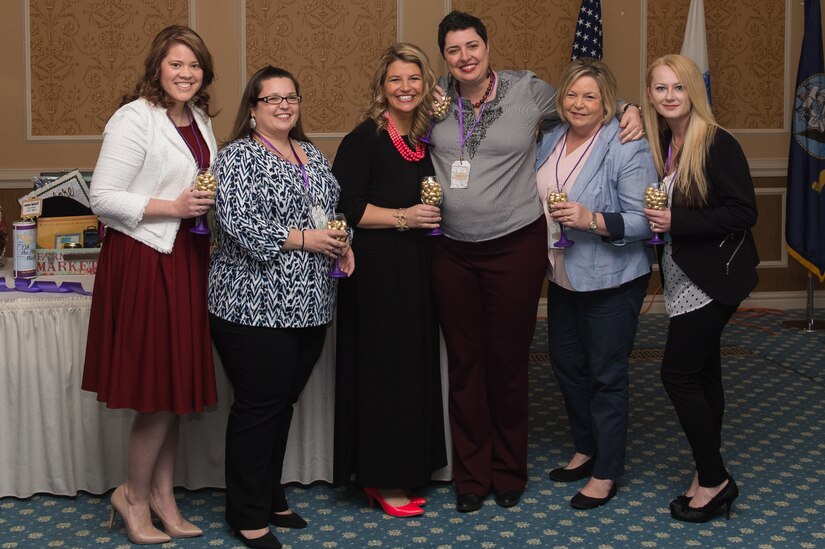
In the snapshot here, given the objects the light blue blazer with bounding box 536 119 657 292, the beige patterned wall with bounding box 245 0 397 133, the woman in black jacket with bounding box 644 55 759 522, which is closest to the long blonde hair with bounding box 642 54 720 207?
the woman in black jacket with bounding box 644 55 759 522

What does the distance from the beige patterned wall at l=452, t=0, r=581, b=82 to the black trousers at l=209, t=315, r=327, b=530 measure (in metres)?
4.25

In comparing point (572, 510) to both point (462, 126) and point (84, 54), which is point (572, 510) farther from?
point (84, 54)

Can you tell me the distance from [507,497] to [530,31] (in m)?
4.30

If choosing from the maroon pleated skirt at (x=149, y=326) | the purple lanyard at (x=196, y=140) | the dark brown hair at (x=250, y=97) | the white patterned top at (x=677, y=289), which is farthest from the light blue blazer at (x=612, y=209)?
the maroon pleated skirt at (x=149, y=326)

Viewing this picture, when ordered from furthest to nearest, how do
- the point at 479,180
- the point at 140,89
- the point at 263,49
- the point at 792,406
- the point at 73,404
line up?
1. the point at 263,49
2. the point at 792,406
3. the point at 73,404
4. the point at 479,180
5. the point at 140,89

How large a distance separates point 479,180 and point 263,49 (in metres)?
3.85

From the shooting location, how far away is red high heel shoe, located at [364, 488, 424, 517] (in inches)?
141

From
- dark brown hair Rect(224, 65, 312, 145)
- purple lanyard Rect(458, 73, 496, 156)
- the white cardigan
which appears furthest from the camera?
purple lanyard Rect(458, 73, 496, 156)

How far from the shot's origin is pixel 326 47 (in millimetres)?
6984

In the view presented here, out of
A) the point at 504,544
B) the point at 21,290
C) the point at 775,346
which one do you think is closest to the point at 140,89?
the point at 21,290

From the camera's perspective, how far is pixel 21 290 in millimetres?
3756

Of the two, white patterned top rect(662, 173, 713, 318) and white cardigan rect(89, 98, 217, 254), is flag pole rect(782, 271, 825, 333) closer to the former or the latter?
white patterned top rect(662, 173, 713, 318)

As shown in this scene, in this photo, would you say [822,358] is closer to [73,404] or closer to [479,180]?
[479,180]

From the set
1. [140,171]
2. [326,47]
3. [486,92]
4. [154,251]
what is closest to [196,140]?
[140,171]
